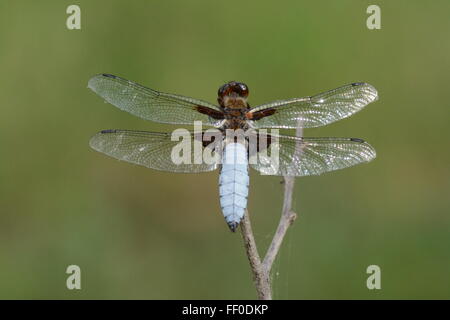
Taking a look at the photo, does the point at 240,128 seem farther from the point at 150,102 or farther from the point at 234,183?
the point at 150,102

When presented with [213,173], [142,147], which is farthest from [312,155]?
[213,173]

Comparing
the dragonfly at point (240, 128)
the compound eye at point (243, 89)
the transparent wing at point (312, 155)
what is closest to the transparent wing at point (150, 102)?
the dragonfly at point (240, 128)

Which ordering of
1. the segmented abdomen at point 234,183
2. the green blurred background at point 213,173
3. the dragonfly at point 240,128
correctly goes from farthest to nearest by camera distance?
1. the green blurred background at point 213,173
2. the dragonfly at point 240,128
3. the segmented abdomen at point 234,183

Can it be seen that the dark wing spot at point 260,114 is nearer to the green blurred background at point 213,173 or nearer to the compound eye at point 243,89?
the compound eye at point 243,89

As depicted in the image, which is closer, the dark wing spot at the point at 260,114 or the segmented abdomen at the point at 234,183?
the segmented abdomen at the point at 234,183

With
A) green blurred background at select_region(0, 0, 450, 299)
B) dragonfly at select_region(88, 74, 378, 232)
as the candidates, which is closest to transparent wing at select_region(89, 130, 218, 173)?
dragonfly at select_region(88, 74, 378, 232)

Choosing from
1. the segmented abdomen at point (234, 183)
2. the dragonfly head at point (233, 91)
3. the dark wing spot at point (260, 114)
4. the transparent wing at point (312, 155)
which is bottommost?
the segmented abdomen at point (234, 183)

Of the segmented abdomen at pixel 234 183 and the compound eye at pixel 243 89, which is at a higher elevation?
the compound eye at pixel 243 89
